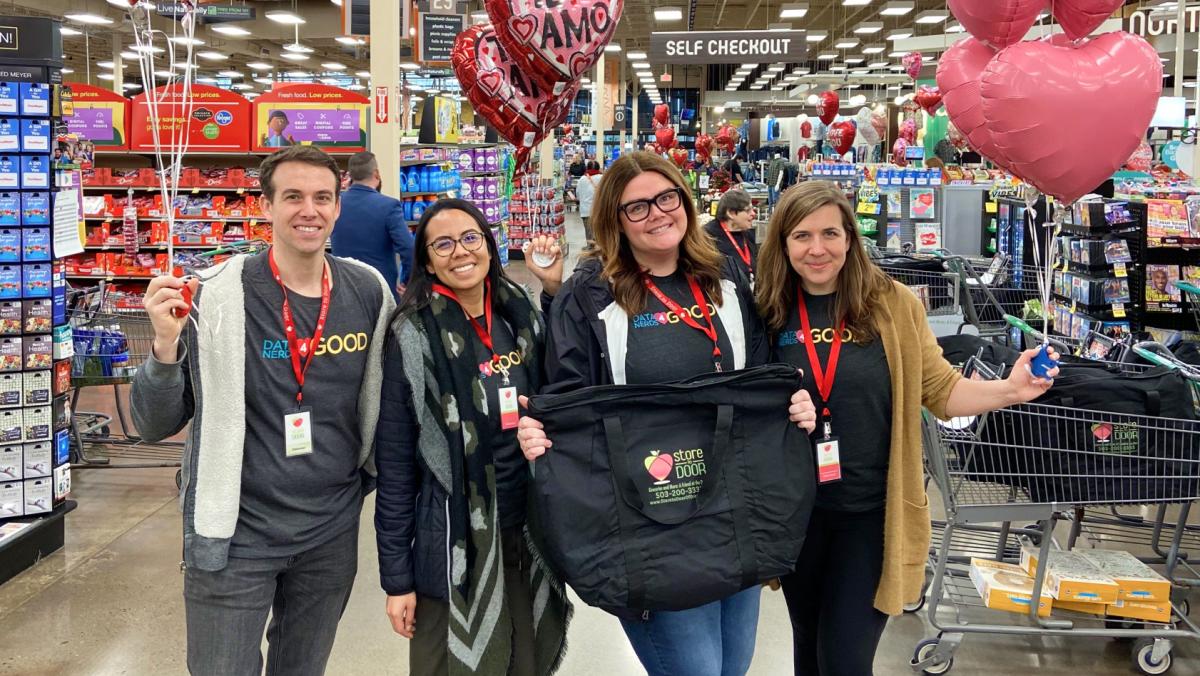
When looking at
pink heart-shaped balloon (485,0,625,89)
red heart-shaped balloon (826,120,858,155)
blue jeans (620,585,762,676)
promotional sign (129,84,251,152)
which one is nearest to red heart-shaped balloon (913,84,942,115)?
red heart-shaped balloon (826,120,858,155)

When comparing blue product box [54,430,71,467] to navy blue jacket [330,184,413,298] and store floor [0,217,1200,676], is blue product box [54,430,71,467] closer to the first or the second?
store floor [0,217,1200,676]

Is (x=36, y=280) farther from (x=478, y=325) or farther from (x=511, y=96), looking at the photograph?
(x=478, y=325)

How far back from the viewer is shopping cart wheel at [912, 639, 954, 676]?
3.35m

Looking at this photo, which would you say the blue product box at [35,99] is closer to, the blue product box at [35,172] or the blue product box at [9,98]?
the blue product box at [9,98]

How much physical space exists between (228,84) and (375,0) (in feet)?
70.0

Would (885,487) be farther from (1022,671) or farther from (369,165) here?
(369,165)

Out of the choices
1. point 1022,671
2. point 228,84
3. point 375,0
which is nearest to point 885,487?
point 1022,671

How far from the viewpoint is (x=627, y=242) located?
213 centimetres

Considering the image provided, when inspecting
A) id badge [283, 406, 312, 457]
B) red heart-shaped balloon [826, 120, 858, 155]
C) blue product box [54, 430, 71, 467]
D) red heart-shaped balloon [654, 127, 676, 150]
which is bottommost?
blue product box [54, 430, 71, 467]

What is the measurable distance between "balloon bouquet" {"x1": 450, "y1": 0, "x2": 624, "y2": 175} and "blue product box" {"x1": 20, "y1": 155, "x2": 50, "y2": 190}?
1926 millimetres

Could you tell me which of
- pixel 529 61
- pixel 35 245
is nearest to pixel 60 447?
pixel 35 245

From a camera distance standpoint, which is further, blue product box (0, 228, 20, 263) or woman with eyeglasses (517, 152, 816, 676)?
blue product box (0, 228, 20, 263)

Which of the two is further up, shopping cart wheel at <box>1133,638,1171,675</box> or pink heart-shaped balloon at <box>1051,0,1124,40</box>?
pink heart-shaped balloon at <box>1051,0,1124,40</box>

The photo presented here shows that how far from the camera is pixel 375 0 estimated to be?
25.3 ft
